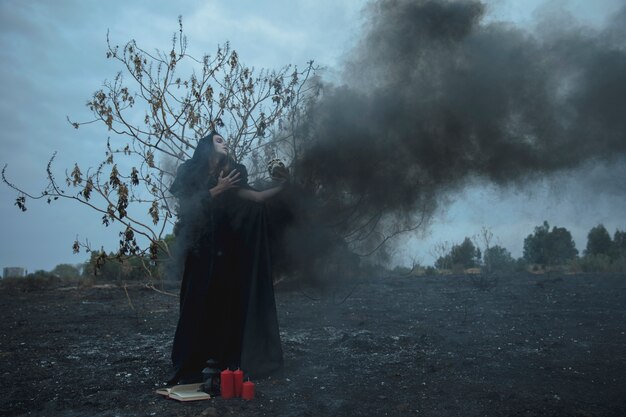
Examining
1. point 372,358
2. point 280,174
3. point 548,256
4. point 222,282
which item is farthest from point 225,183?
point 548,256

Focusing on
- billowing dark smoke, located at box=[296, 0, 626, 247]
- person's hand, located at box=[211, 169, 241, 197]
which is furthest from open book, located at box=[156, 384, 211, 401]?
billowing dark smoke, located at box=[296, 0, 626, 247]

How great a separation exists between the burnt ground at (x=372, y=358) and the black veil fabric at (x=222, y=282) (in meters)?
Answer: 0.47

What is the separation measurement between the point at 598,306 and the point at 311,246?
20.9ft

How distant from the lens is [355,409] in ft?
14.7

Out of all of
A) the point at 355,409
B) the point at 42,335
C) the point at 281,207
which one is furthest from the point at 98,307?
the point at 355,409

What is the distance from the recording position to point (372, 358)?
639 cm

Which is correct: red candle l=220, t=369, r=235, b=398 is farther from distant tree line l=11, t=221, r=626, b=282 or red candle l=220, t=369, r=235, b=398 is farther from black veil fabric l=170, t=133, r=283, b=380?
distant tree line l=11, t=221, r=626, b=282

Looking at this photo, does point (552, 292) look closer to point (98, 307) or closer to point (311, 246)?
point (311, 246)

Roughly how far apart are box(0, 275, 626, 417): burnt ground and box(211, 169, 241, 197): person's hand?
2031 millimetres

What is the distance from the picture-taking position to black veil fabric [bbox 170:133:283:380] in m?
5.43

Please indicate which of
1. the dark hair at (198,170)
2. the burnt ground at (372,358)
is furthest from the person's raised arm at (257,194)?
the burnt ground at (372,358)

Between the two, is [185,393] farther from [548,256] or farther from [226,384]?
[548,256]

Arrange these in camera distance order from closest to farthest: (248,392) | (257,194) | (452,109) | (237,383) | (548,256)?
(248,392) < (237,383) < (257,194) < (452,109) < (548,256)

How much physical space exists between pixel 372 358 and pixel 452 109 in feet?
10.4
